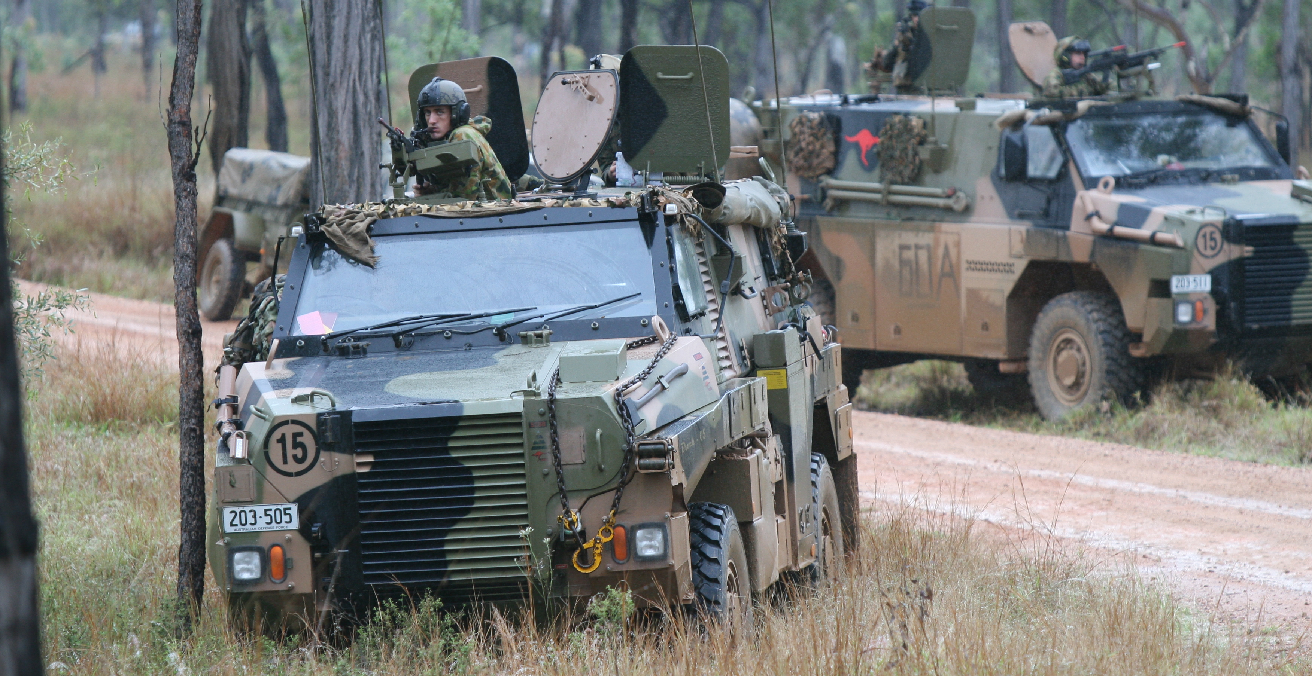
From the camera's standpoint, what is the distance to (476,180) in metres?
7.12

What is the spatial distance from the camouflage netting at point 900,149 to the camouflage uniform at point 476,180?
22.8ft

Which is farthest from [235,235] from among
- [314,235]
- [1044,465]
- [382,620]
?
[382,620]

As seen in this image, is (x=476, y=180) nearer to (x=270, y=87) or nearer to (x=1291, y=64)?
(x=270, y=87)

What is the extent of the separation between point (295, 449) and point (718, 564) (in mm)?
1484

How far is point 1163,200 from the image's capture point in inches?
480

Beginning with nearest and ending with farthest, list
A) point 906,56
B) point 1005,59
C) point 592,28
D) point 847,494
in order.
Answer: point 847,494 < point 906,56 < point 1005,59 < point 592,28

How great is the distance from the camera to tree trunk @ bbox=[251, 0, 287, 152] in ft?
80.2

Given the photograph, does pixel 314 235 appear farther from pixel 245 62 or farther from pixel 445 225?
pixel 245 62

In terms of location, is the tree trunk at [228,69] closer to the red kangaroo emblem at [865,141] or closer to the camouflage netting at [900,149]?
the red kangaroo emblem at [865,141]

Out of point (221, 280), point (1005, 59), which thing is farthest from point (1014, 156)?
point (1005, 59)

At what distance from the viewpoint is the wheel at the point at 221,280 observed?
1739 cm

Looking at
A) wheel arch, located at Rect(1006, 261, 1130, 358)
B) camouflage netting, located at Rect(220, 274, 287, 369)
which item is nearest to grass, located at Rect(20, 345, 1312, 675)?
camouflage netting, located at Rect(220, 274, 287, 369)

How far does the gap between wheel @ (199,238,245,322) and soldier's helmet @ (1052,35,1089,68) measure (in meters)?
9.07

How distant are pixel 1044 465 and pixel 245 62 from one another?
41.2 ft
